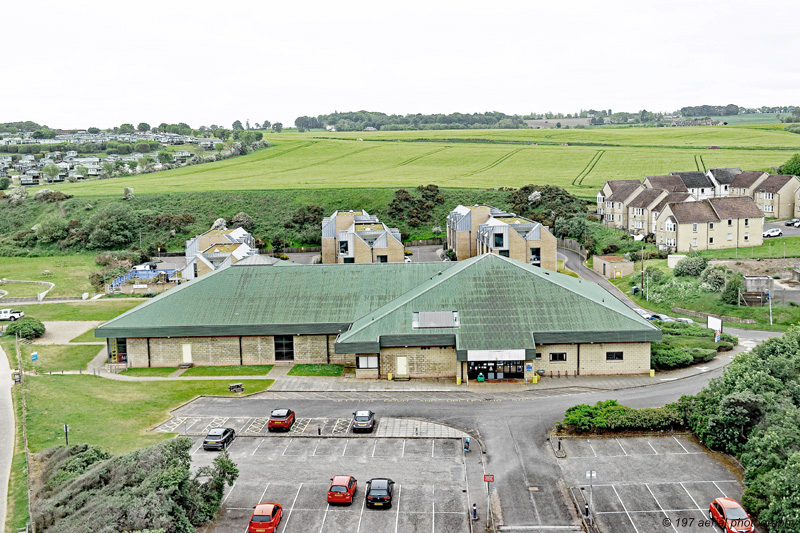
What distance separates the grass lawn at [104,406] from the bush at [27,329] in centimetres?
1662

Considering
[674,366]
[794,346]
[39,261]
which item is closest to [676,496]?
[794,346]

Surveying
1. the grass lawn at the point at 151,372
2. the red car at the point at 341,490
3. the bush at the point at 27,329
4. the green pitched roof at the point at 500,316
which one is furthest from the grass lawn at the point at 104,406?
the bush at the point at 27,329

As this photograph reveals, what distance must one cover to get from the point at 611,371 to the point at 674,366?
5.90 metres

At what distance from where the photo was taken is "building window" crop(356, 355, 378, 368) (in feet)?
192

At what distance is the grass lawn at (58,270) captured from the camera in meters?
104

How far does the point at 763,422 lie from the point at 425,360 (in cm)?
2663

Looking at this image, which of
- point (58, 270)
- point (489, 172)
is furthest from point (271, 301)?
point (489, 172)

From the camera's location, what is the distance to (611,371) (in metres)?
58.2

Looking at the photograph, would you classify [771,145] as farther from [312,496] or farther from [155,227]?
[312,496]

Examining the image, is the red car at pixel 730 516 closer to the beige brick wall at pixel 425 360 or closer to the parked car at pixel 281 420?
the parked car at pixel 281 420

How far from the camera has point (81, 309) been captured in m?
89.1

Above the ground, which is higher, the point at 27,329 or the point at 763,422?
the point at 763,422

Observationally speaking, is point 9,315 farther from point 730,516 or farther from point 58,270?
point 730,516

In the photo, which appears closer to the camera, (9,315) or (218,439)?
(218,439)
